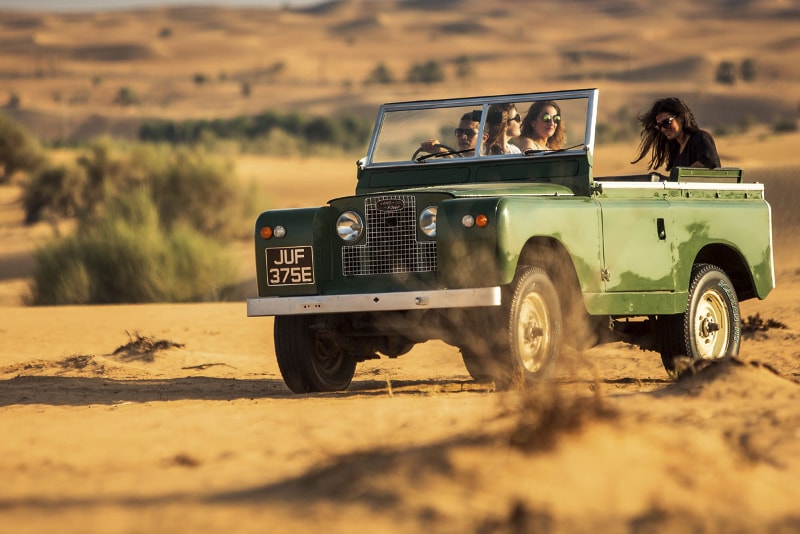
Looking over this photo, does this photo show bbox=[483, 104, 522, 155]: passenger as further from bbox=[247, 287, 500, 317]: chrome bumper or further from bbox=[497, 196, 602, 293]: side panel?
bbox=[247, 287, 500, 317]: chrome bumper

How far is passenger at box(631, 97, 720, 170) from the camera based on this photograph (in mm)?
10609

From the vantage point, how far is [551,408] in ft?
18.7

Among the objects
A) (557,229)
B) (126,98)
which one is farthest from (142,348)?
(126,98)

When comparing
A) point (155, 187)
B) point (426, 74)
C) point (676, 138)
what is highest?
point (426, 74)

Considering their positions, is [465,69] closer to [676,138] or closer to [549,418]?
[676,138]

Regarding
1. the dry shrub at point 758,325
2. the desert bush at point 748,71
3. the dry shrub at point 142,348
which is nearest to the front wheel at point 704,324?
the dry shrub at point 758,325

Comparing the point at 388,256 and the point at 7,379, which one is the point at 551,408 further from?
the point at 7,379

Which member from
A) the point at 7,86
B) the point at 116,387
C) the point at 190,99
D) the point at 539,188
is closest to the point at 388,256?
the point at 539,188

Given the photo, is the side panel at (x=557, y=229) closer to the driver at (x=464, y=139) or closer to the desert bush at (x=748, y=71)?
the driver at (x=464, y=139)

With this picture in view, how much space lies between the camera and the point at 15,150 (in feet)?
132

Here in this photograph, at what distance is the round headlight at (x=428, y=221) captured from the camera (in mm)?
8469

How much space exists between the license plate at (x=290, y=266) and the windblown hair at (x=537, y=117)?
6.60ft

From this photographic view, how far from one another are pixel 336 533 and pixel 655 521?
3.65 feet

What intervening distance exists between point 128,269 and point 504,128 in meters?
10.9
